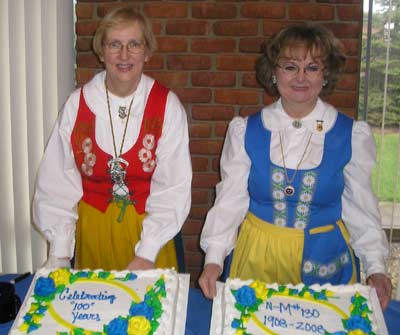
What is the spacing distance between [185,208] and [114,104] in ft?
1.45

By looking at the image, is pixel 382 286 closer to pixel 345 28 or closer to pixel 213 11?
pixel 345 28

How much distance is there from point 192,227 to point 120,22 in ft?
4.19

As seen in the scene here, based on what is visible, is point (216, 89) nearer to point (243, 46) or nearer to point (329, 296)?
point (243, 46)

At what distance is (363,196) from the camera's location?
1.63 metres

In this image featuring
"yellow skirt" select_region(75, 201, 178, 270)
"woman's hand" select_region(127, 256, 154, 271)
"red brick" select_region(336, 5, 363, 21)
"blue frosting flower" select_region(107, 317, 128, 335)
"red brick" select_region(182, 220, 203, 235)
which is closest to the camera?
"blue frosting flower" select_region(107, 317, 128, 335)

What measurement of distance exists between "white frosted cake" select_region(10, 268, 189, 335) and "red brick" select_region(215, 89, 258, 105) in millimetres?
1224

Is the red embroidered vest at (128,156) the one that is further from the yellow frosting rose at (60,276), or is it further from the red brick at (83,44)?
the red brick at (83,44)

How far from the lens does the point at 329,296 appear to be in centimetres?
131

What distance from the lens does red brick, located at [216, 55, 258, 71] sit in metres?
2.39

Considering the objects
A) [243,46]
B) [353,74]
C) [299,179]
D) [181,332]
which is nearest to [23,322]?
[181,332]

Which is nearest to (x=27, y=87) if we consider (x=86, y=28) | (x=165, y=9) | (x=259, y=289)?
(x=86, y=28)

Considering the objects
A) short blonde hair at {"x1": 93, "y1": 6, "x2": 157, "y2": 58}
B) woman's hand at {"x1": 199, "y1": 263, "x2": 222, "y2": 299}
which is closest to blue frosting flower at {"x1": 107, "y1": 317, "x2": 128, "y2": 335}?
woman's hand at {"x1": 199, "y1": 263, "x2": 222, "y2": 299}

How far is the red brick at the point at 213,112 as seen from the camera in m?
2.46

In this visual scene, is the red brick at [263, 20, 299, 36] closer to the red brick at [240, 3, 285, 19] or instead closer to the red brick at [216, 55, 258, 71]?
the red brick at [240, 3, 285, 19]
